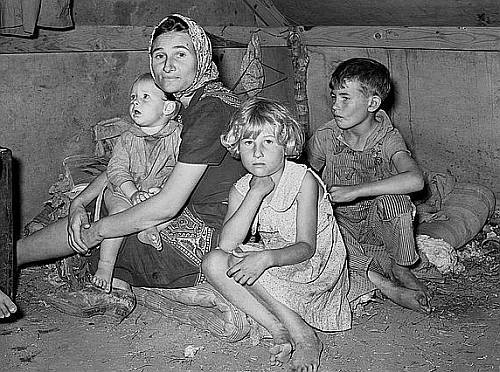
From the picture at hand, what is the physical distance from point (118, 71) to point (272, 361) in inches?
86.7

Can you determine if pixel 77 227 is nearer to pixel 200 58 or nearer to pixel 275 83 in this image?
pixel 200 58

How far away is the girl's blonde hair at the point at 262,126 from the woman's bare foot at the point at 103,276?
62cm

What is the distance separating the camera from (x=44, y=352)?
286 cm

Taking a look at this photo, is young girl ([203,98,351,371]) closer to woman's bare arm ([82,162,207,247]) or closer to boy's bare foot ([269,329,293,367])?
boy's bare foot ([269,329,293,367])

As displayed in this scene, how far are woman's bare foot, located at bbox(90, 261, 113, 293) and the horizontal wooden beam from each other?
142cm

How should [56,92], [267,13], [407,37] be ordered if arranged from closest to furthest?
[56,92], [407,37], [267,13]

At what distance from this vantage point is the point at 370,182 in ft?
10.4

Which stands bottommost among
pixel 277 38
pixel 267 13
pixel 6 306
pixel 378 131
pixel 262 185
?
pixel 6 306

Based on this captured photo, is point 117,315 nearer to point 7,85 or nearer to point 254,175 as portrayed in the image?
point 254,175

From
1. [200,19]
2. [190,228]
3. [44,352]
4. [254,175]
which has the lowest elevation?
[44,352]

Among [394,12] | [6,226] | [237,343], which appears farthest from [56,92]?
[237,343]

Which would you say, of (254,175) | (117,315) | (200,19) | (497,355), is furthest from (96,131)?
(497,355)

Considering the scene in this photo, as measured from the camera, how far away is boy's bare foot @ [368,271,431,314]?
3137 millimetres

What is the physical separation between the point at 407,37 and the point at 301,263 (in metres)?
2.15
